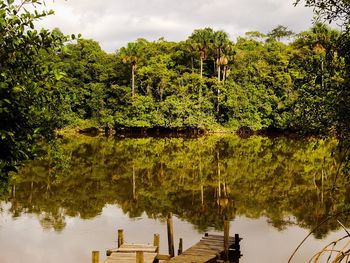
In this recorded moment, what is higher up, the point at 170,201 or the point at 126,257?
the point at 170,201

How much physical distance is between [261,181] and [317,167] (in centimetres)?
775

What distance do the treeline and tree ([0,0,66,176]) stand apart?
61845 mm

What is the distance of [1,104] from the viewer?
720 cm

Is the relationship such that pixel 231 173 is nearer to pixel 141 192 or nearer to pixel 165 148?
pixel 141 192

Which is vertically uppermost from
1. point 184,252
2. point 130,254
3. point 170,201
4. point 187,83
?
point 187,83

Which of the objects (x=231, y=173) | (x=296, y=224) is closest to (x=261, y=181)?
(x=231, y=173)

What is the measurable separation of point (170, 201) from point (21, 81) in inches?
865

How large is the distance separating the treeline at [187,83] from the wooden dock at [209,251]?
52.0m

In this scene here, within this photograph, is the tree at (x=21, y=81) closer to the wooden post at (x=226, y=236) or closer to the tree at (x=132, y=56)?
the wooden post at (x=226, y=236)

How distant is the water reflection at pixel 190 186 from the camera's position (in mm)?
26016

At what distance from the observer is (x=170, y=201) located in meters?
29.2

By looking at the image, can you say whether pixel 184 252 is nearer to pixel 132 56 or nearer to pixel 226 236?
pixel 226 236

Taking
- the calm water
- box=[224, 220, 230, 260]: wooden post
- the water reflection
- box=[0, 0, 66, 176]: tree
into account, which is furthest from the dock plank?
box=[0, 0, 66, 176]: tree

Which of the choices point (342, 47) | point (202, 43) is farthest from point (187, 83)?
point (342, 47)
